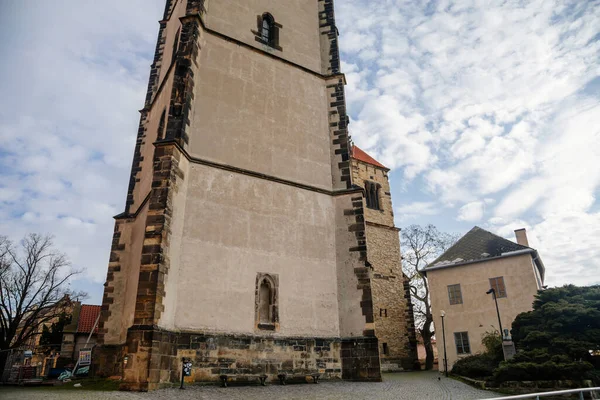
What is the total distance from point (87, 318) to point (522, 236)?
27.4m

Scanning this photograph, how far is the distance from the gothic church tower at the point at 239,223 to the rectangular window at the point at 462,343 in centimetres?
1118

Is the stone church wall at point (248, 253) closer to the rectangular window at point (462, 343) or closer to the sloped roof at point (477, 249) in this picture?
the rectangular window at point (462, 343)

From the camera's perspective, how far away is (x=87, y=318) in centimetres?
2755

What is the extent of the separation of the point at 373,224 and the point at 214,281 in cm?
1689

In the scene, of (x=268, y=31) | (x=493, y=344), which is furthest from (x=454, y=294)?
(x=268, y=31)

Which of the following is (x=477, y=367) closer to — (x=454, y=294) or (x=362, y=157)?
(x=454, y=294)

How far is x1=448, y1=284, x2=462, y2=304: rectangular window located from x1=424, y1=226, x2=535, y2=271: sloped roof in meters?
1.17

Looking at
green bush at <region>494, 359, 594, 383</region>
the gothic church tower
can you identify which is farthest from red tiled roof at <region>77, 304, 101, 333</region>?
green bush at <region>494, 359, 594, 383</region>

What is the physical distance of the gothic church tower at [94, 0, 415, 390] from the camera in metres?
10.0

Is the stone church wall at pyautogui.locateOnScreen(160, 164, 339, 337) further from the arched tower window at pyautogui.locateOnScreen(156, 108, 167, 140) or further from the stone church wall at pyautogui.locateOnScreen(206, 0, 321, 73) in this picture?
the stone church wall at pyautogui.locateOnScreen(206, 0, 321, 73)

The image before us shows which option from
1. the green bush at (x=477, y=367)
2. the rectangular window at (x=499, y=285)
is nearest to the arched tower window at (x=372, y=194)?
the rectangular window at (x=499, y=285)

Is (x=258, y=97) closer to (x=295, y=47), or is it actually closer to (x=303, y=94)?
(x=303, y=94)

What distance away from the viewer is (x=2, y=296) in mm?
24641

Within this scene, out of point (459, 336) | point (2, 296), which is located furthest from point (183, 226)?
point (2, 296)
